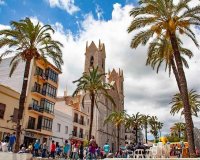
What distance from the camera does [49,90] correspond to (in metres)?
43.9

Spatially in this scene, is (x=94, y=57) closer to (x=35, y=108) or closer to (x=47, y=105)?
(x=47, y=105)

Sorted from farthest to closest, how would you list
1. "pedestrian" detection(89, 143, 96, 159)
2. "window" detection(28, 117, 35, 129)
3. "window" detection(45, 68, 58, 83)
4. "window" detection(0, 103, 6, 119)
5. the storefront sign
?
"window" detection(45, 68, 58, 83), "window" detection(28, 117, 35, 129), the storefront sign, "window" detection(0, 103, 6, 119), "pedestrian" detection(89, 143, 96, 159)

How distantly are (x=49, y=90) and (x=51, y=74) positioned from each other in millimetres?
2799

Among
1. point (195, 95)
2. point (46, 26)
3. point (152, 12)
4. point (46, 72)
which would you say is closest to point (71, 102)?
point (46, 72)

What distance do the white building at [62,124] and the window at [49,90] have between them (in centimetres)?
328

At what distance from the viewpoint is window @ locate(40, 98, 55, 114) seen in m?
41.8

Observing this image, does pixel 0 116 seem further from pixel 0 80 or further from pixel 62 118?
pixel 62 118

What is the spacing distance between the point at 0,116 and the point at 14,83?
32.2ft

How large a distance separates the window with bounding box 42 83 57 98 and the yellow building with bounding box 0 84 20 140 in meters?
8.18

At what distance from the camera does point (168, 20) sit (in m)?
19.1

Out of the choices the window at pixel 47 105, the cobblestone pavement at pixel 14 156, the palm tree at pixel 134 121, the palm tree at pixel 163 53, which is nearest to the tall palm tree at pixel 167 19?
the palm tree at pixel 163 53

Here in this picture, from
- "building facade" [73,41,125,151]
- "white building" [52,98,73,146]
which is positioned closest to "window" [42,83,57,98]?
"white building" [52,98,73,146]

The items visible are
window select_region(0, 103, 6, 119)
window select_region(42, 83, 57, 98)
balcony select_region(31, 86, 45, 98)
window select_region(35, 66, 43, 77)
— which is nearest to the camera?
window select_region(0, 103, 6, 119)

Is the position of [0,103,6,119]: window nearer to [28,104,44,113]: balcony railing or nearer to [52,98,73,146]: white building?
[28,104,44,113]: balcony railing
